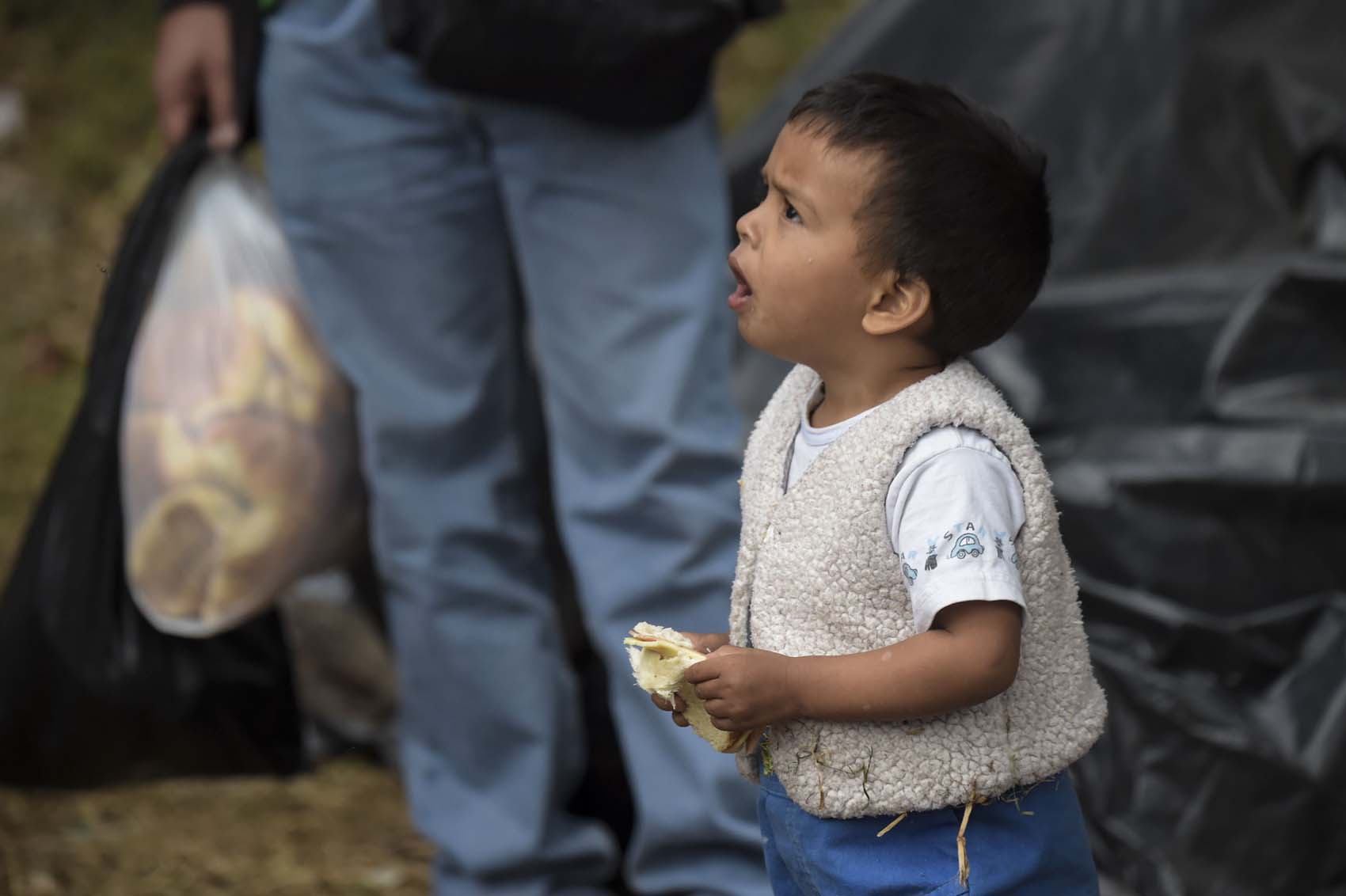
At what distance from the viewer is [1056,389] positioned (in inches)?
81.8

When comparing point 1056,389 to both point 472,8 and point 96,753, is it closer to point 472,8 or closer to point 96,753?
point 472,8

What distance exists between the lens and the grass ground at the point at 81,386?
6.32 feet

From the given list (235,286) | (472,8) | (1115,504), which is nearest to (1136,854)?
(1115,504)

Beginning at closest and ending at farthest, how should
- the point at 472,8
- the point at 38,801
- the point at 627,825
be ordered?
1. the point at 472,8
2. the point at 627,825
3. the point at 38,801

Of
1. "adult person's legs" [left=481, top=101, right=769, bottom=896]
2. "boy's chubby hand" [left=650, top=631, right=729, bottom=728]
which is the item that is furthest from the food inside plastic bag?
"boy's chubby hand" [left=650, top=631, right=729, bottom=728]

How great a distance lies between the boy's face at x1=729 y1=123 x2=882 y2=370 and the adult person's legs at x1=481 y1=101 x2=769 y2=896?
23.1 inches

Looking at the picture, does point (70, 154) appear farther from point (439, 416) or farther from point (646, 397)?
point (646, 397)

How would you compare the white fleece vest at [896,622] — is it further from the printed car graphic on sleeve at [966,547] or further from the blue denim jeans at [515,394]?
the blue denim jeans at [515,394]

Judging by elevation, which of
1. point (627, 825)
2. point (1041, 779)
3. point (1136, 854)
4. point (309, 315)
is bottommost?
point (627, 825)

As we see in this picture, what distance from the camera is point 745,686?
858 mm

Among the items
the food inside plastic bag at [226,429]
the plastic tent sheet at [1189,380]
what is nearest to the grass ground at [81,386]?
the food inside plastic bag at [226,429]

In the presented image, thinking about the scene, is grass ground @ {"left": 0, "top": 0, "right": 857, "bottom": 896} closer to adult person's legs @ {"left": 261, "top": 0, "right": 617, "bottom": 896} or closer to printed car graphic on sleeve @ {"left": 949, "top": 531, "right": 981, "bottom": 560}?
adult person's legs @ {"left": 261, "top": 0, "right": 617, "bottom": 896}

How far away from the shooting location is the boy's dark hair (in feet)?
2.82

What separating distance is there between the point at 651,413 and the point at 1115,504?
692 mm
